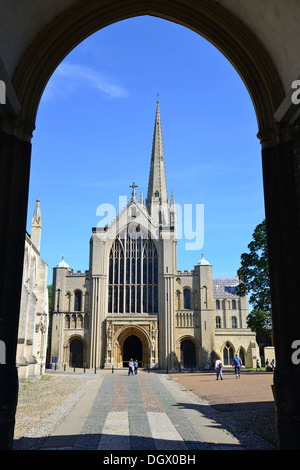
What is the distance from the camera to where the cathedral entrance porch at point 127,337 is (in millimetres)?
38531

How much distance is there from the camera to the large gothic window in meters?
41.1

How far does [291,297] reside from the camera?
20.6 ft

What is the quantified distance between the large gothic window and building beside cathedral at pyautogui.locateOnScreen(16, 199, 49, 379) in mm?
11831

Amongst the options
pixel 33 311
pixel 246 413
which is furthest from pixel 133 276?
pixel 246 413

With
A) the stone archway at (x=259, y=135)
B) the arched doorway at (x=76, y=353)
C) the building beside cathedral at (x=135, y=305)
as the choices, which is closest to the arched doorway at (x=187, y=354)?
the building beside cathedral at (x=135, y=305)

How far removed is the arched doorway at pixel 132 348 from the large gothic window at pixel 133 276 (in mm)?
2811

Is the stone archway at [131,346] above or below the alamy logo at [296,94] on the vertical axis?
below

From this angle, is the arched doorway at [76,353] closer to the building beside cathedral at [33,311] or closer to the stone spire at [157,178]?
the building beside cathedral at [33,311]

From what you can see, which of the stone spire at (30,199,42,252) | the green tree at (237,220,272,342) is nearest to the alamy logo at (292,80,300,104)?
the green tree at (237,220,272,342)

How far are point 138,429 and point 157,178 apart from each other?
44534 millimetres

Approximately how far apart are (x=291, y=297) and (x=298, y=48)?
12.0ft

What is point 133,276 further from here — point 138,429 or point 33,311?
point 138,429
